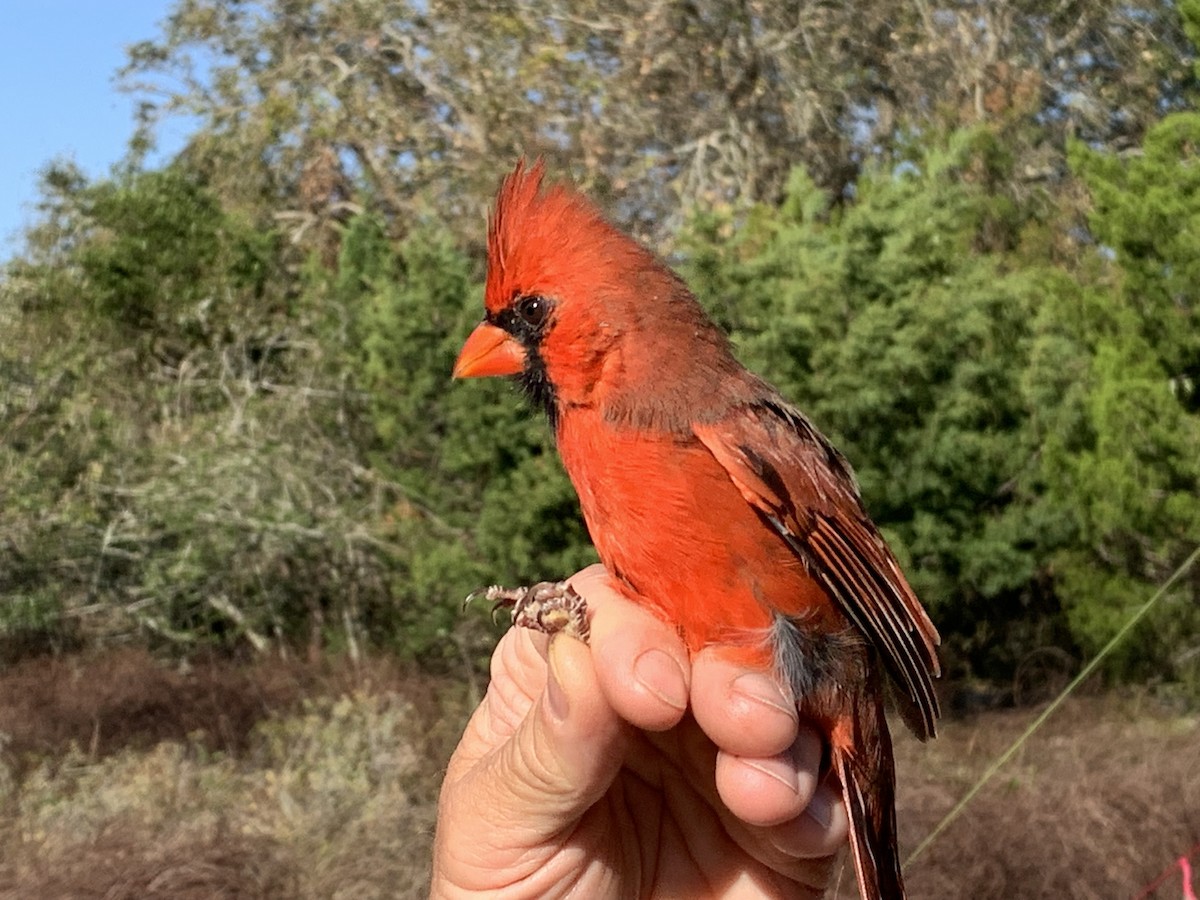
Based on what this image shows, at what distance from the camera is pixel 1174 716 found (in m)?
8.80

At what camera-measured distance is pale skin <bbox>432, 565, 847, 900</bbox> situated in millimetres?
2125

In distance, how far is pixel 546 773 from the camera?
2.17 meters

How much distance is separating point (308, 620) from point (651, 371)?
347 inches

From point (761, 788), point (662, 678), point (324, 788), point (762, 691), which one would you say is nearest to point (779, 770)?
point (761, 788)

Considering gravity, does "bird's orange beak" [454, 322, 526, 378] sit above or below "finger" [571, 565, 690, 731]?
above

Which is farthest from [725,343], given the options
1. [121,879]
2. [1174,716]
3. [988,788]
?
[1174,716]

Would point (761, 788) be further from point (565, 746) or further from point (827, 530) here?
point (827, 530)

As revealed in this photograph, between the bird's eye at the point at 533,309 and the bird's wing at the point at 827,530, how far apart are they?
42cm

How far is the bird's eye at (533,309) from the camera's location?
2.55 metres

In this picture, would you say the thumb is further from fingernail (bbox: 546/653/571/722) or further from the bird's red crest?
the bird's red crest

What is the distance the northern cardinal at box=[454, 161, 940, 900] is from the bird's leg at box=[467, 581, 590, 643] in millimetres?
102

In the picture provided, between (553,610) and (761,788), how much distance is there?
508mm

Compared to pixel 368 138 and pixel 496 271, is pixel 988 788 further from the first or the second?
pixel 368 138

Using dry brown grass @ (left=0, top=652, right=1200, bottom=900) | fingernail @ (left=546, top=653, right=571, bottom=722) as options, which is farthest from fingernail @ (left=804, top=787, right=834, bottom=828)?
dry brown grass @ (left=0, top=652, right=1200, bottom=900)
